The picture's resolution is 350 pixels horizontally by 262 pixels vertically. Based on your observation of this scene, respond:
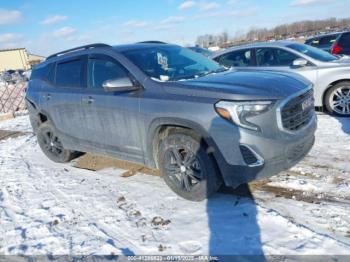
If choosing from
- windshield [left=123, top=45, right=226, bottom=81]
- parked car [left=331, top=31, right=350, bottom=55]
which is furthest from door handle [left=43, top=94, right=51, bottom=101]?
parked car [left=331, top=31, right=350, bottom=55]

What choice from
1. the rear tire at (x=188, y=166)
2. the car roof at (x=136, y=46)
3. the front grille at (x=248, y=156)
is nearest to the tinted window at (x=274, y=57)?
the car roof at (x=136, y=46)

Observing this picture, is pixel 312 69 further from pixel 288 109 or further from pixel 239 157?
pixel 239 157

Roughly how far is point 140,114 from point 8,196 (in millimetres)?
2504

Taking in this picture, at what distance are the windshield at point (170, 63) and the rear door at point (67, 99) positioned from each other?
3.36 ft

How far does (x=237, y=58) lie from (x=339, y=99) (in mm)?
2302

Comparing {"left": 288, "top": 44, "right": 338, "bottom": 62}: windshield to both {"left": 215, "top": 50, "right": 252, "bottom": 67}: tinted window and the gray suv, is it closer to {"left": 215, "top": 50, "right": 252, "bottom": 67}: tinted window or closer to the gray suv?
{"left": 215, "top": 50, "right": 252, "bottom": 67}: tinted window

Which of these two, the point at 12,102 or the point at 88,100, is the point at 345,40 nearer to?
the point at 88,100

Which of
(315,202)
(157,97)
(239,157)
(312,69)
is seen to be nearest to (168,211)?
(239,157)

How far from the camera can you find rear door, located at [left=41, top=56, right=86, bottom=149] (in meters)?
5.20

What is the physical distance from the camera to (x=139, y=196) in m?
4.52

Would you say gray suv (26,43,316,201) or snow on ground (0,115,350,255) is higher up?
gray suv (26,43,316,201)

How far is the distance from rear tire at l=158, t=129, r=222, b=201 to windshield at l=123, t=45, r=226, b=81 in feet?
2.67

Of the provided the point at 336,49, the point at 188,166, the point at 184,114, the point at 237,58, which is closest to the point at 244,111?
the point at 184,114

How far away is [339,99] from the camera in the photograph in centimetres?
694
